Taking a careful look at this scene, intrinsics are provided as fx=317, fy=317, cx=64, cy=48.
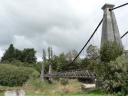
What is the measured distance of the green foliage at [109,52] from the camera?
23594mm

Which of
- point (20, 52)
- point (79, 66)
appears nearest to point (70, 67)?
point (79, 66)

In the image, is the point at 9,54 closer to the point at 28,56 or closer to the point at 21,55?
the point at 21,55

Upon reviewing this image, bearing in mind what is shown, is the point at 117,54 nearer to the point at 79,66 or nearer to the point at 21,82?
the point at 79,66

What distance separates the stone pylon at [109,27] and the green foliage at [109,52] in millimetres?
3494

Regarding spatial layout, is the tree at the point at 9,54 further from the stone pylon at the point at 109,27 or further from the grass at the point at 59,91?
the stone pylon at the point at 109,27

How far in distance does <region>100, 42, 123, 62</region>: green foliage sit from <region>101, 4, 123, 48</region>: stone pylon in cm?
349

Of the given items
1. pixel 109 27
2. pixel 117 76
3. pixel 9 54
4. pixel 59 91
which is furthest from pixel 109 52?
pixel 9 54

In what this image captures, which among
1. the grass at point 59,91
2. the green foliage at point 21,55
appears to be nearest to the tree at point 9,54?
the green foliage at point 21,55

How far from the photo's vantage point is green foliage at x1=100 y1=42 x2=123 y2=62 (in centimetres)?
2359

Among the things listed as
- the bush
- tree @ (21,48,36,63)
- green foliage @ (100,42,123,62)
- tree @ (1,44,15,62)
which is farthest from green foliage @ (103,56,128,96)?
tree @ (1,44,15,62)

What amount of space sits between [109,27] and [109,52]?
5150 mm

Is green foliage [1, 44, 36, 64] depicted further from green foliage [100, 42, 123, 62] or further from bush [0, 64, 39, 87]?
green foliage [100, 42, 123, 62]

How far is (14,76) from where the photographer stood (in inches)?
1660

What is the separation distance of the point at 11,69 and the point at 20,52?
50658 millimetres
